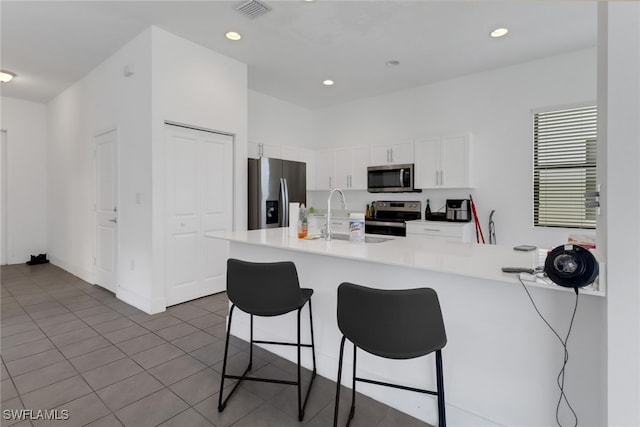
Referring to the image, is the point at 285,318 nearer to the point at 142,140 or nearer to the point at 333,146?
the point at 142,140

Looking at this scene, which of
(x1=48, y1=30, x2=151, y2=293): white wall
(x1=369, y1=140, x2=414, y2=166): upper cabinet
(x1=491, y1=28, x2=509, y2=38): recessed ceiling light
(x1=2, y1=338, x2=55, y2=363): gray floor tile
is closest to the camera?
(x1=2, y1=338, x2=55, y2=363): gray floor tile

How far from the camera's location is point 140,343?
2.69m

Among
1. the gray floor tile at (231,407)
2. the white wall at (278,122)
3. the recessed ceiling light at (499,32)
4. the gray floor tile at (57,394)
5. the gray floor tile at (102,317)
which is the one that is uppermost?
the recessed ceiling light at (499,32)

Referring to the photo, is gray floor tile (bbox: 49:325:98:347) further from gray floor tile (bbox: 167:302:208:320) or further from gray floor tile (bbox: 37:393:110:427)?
gray floor tile (bbox: 37:393:110:427)

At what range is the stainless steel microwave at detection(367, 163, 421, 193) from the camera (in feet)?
15.5

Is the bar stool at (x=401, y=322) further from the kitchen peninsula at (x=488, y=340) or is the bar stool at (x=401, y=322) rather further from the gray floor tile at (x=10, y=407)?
the gray floor tile at (x=10, y=407)

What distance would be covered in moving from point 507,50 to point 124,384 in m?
4.88

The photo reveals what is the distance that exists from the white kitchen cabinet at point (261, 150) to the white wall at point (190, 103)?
752 millimetres

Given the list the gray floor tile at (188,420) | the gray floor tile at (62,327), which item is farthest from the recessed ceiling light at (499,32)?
the gray floor tile at (62,327)

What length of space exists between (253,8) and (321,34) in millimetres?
791

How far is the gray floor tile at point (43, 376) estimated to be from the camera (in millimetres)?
2076

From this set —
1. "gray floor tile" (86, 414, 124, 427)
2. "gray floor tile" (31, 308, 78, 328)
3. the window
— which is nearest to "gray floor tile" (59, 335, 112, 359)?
"gray floor tile" (31, 308, 78, 328)

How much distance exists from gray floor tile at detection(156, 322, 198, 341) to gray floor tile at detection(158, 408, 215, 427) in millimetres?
1105

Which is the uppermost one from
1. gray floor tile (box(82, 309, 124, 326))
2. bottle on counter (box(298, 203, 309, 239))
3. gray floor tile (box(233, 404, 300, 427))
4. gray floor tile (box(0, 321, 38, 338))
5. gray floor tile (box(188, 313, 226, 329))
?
bottle on counter (box(298, 203, 309, 239))
